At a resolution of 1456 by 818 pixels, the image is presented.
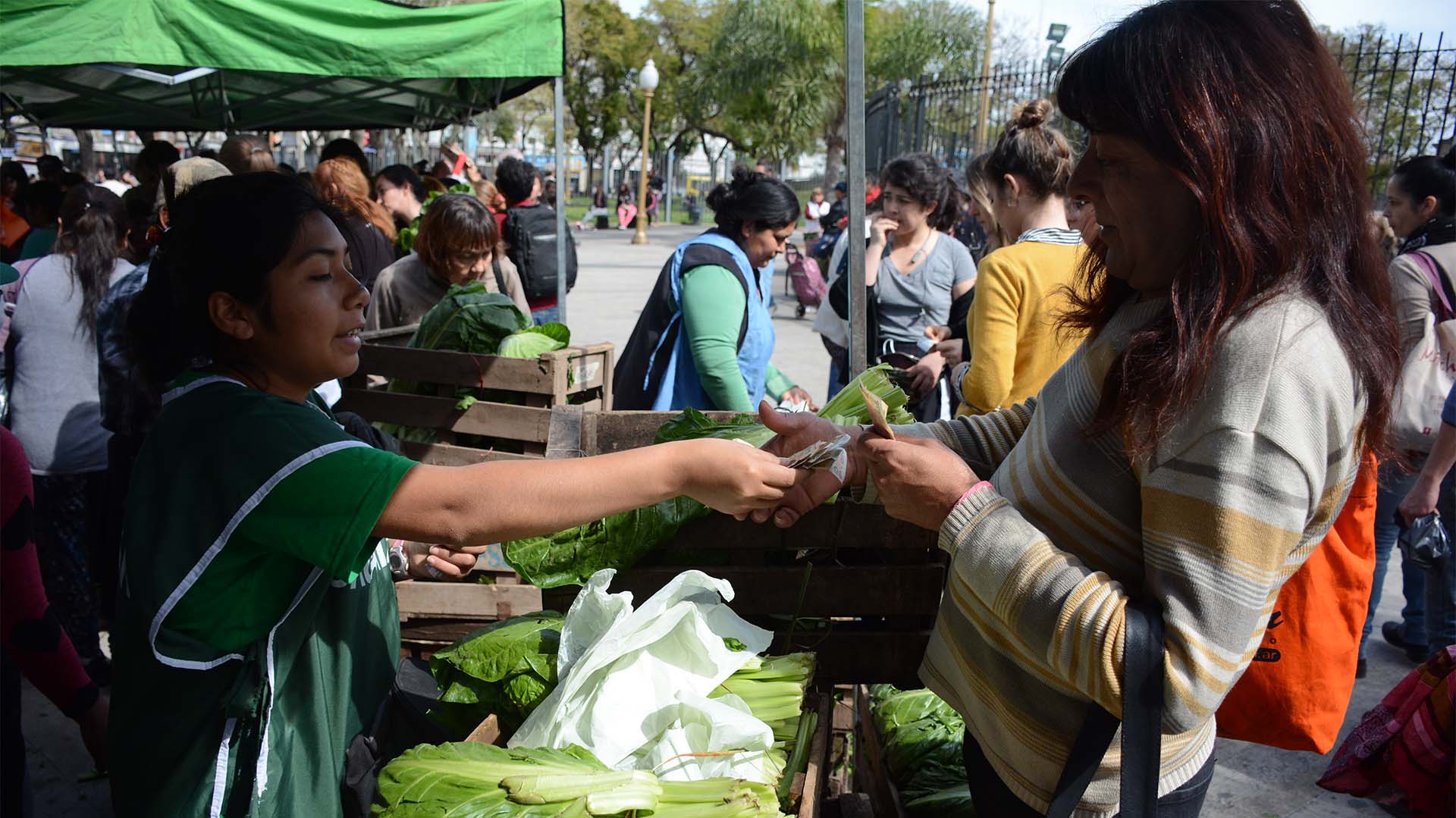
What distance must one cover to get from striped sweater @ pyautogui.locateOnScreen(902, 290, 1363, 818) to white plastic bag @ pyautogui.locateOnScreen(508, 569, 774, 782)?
49 cm

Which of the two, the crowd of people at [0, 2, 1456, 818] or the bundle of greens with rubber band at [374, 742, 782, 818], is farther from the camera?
the bundle of greens with rubber band at [374, 742, 782, 818]

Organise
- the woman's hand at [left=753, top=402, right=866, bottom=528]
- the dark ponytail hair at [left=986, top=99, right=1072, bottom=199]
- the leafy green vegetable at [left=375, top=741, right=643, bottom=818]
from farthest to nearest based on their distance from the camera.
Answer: the dark ponytail hair at [left=986, top=99, right=1072, bottom=199], the woman's hand at [left=753, top=402, right=866, bottom=528], the leafy green vegetable at [left=375, top=741, right=643, bottom=818]

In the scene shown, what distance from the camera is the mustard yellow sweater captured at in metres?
3.41

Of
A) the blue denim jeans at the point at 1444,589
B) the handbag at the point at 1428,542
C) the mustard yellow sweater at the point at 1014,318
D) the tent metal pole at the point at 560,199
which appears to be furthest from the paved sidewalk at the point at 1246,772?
the tent metal pole at the point at 560,199

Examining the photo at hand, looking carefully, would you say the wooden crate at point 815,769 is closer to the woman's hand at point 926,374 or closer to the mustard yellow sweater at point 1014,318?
the mustard yellow sweater at point 1014,318

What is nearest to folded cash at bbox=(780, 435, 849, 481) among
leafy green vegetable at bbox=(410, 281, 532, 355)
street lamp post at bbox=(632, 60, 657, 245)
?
leafy green vegetable at bbox=(410, 281, 532, 355)

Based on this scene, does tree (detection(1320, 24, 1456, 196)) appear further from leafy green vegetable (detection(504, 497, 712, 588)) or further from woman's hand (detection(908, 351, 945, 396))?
leafy green vegetable (detection(504, 497, 712, 588))

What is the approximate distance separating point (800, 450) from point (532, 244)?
5.56 meters

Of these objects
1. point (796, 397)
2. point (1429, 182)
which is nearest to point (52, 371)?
point (796, 397)

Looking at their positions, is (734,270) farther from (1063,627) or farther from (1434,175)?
(1434,175)

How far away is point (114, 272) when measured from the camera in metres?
4.51

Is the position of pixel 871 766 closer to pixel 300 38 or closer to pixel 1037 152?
pixel 1037 152

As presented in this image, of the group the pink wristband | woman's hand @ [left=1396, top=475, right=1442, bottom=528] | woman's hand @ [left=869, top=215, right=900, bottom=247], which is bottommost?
woman's hand @ [left=1396, top=475, right=1442, bottom=528]

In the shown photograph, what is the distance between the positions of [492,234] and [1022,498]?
13.9 feet
